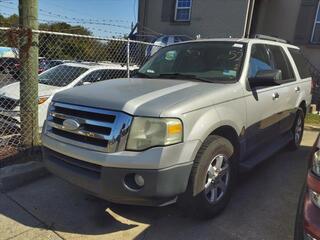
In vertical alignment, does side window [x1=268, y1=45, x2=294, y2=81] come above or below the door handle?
above

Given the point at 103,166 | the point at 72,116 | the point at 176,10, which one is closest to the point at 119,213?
the point at 103,166

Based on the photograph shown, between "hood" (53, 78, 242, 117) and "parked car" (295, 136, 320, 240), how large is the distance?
108 cm

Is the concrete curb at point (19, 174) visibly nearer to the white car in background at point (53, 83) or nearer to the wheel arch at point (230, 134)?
the white car in background at point (53, 83)

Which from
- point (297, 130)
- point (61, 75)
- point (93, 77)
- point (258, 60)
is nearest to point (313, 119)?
point (297, 130)

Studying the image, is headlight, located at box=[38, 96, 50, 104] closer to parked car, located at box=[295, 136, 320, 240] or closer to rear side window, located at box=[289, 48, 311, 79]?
rear side window, located at box=[289, 48, 311, 79]

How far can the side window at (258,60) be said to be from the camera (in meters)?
3.88

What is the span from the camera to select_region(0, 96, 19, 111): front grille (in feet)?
18.4

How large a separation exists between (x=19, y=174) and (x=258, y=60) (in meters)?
3.26

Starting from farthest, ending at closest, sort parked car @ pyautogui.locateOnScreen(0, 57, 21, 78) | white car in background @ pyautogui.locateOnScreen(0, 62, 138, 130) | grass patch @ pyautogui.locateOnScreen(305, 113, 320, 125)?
grass patch @ pyautogui.locateOnScreen(305, 113, 320, 125), white car in background @ pyautogui.locateOnScreen(0, 62, 138, 130), parked car @ pyautogui.locateOnScreen(0, 57, 21, 78)

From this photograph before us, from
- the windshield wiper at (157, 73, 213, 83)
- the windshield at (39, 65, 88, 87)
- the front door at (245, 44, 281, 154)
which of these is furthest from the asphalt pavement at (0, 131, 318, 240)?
the windshield at (39, 65, 88, 87)

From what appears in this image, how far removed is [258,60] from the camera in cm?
409

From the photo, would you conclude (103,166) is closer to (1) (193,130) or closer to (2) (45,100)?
(1) (193,130)

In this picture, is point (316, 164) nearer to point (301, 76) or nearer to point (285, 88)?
point (285, 88)

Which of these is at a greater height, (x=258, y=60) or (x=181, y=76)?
(x=258, y=60)
